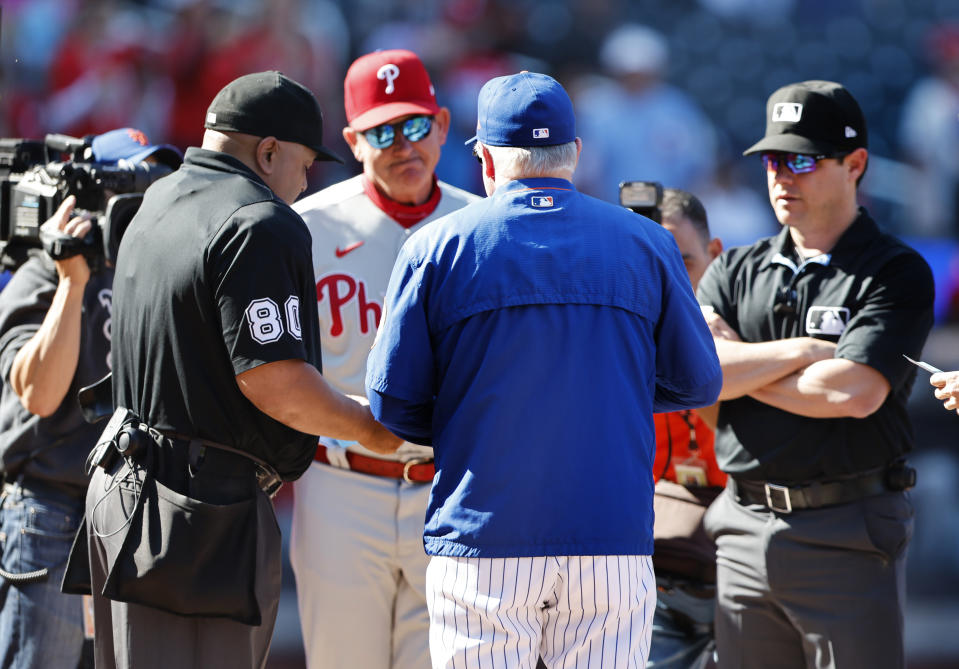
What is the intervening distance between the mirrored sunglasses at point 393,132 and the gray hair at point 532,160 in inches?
51.6

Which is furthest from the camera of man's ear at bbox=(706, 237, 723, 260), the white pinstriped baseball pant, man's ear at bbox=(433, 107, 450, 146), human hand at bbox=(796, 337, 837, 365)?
man's ear at bbox=(706, 237, 723, 260)

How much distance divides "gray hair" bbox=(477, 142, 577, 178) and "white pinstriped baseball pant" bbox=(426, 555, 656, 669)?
0.84 meters

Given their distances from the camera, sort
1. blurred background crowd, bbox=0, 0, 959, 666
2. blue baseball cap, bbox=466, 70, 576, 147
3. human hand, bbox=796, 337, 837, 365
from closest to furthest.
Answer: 1. blue baseball cap, bbox=466, 70, 576, 147
2. human hand, bbox=796, 337, 837, 365
3. blurred background crowd, bbox=0, 0, 959, 666

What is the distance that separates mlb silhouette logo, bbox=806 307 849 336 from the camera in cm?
341

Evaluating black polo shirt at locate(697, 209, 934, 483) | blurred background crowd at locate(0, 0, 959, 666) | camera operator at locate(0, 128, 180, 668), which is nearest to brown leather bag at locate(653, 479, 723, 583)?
black polo shirt at locate(697, 209, 934, 483)

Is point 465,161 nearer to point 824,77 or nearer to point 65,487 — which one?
point 824,77

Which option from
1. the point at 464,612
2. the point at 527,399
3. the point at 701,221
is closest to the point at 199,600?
the point at 464,612

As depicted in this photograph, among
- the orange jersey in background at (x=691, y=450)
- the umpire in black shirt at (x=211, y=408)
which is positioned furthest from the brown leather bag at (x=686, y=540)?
the umpire in black shirt at (x=211, y=408)

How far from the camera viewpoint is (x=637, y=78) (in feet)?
24.6

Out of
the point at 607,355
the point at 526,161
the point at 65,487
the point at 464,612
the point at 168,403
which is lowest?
the point at 65,487

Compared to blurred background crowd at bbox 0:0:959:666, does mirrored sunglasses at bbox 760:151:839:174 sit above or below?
above

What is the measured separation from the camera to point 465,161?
7.24 meters

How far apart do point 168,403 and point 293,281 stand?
41 cm

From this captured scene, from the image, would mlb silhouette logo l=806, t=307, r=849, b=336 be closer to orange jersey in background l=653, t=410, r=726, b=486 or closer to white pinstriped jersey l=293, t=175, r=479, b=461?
orange jersey in background l=653, t=410, r=726, b=486
